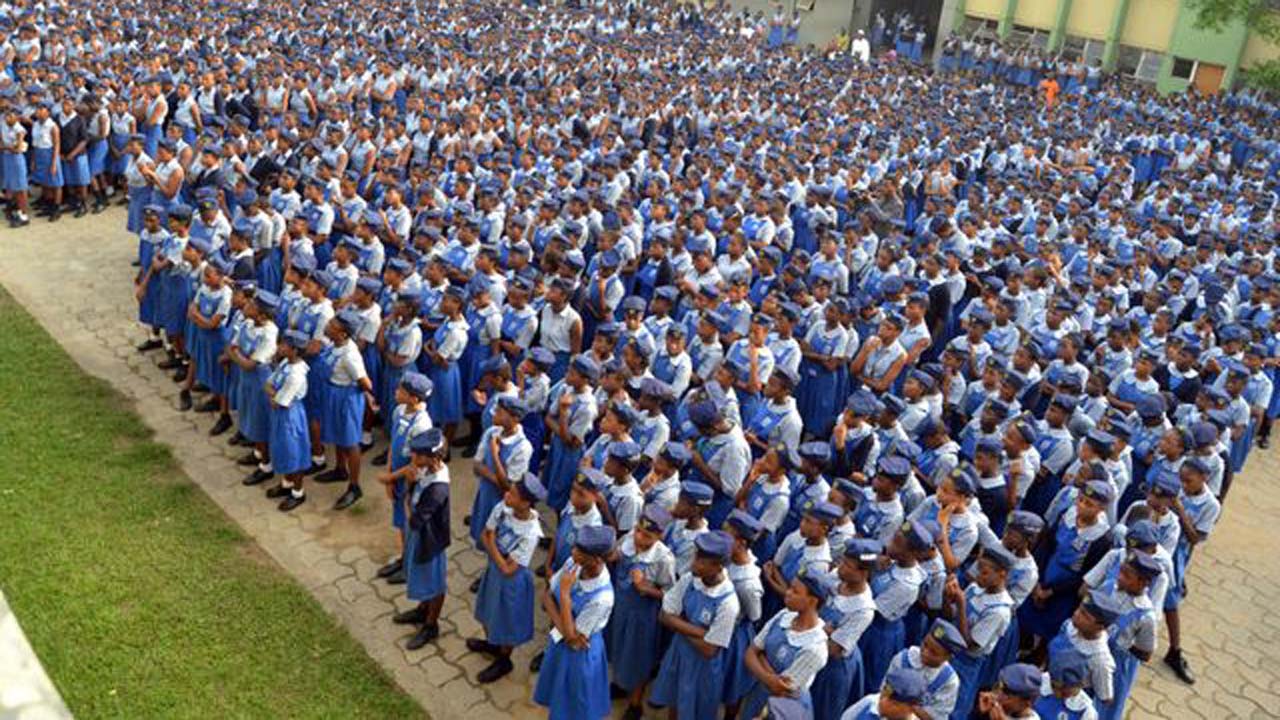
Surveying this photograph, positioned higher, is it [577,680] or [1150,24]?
[1150,24]

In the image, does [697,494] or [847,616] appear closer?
[847,616]

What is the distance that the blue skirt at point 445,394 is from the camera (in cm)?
887

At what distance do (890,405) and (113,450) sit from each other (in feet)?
21.1

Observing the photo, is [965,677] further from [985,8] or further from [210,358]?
[985,8]

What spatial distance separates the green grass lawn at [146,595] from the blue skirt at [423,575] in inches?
21.7

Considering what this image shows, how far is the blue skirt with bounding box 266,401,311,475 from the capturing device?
26.3 ft

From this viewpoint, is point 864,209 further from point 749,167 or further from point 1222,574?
point 1222,574

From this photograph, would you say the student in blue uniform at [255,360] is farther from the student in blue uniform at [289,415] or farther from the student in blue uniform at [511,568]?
the student in blue uniform at [511,568]

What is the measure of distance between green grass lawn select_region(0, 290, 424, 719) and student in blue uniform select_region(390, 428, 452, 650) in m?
0.59

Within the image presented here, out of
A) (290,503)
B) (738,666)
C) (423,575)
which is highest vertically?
(738,666)

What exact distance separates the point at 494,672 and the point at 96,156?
10612 mm

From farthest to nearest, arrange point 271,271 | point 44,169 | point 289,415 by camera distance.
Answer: point 44,169
point 271,271
point 289,415

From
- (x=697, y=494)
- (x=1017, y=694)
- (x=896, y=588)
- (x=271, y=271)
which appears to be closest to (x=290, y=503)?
(x=271, y=271)

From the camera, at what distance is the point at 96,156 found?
1395cm
